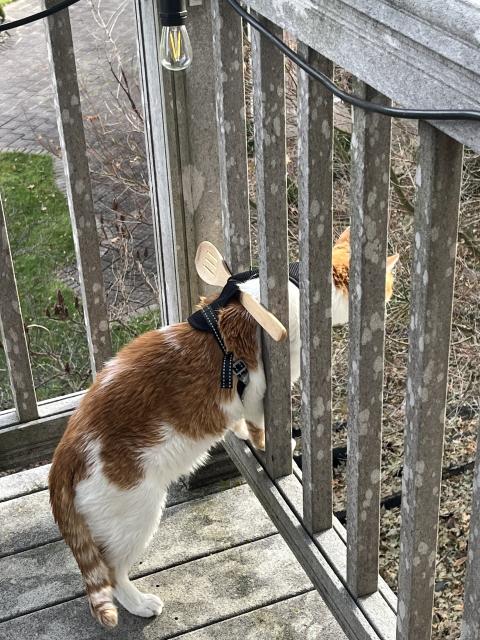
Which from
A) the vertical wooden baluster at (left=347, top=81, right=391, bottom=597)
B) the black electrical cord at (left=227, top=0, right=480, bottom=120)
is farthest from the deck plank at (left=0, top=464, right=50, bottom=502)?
the black electrical cord at (left=227, top=0, right=480, bottom=120)

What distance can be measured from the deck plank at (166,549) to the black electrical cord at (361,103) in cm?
123

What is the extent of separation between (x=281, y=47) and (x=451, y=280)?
44 centimetres

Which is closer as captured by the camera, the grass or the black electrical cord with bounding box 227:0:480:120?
the black electrical cord with bounding box 227:0:480:120

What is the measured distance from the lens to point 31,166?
6.95 m

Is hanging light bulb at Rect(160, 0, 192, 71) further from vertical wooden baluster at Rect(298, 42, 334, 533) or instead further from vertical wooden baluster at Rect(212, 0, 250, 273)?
vertical wooden baluster at Rect(298, 42, 334, 533)

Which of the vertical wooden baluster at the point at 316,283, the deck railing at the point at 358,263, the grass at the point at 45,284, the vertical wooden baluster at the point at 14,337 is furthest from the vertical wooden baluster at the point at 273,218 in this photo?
the grass at the point at 45,284

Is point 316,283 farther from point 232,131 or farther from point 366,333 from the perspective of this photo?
point 232,131

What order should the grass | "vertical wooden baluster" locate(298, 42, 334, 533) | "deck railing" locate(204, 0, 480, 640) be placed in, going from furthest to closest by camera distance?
the grass
"vertical wooden baluster" locate(298, 42, 334, 533)
"deck railing" locate(204, 0, 480, 640)

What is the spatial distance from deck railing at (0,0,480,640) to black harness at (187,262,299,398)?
0.18ft

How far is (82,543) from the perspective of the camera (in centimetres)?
192

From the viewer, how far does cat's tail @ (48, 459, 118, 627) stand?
1900mm

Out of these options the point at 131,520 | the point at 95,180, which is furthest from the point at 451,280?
the point at 95,180

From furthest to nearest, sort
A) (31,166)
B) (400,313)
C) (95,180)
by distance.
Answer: (31,166)
(95,180)
(400,313)

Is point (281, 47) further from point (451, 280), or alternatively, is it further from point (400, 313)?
point (400, 313)
